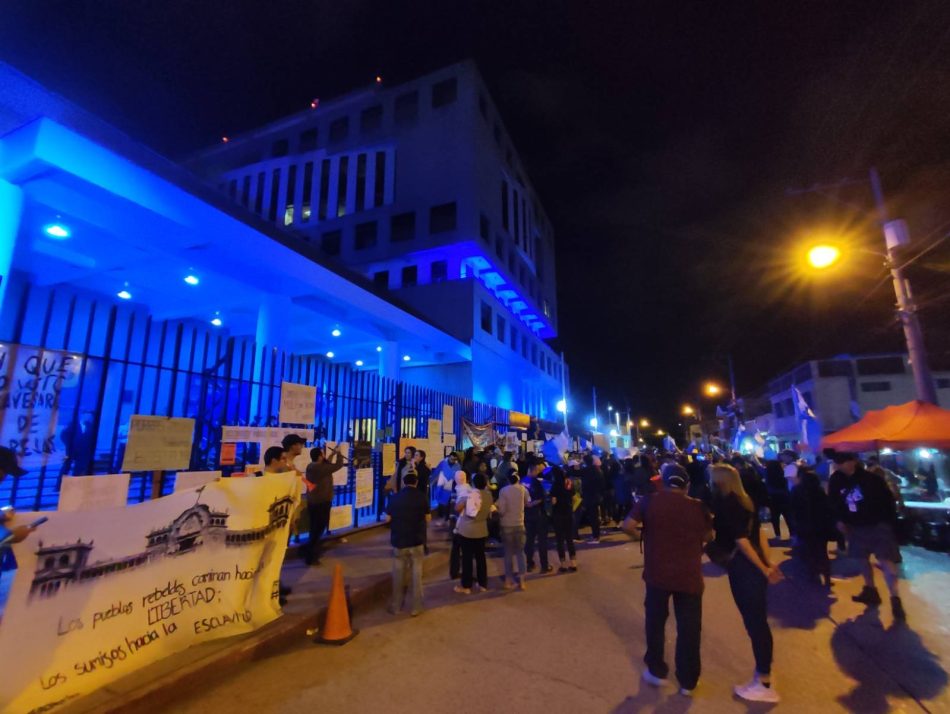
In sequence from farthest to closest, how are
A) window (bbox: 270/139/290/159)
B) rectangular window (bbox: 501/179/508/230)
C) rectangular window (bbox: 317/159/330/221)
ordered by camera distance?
window (bbox: 270/139/290/159) < rectangular window (bbox: 501/179/508/230) < rectangular window (bbox: 317/159/330/221)

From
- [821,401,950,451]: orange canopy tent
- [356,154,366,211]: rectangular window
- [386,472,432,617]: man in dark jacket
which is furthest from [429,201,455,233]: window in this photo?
[386,472,432,617]: man in dark jacket

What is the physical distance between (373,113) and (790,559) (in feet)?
135

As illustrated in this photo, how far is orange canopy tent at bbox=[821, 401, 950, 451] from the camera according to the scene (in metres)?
8.20

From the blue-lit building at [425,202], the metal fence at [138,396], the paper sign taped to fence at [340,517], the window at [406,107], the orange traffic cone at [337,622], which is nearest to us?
the orange traffic cone at [337,622]

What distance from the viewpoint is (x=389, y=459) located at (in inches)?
425

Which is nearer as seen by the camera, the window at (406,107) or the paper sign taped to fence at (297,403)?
the paper sign taped to fence at (297,403)

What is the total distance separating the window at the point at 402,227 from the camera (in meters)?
34.2

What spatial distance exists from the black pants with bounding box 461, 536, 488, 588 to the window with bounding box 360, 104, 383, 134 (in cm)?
3867

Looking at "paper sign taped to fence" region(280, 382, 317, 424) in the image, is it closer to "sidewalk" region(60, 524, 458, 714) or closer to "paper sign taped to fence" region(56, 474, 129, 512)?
"sidewalk" region(60, 524, 458, 714)

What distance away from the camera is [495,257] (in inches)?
1383

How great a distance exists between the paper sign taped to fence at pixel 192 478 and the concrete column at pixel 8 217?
5634mm

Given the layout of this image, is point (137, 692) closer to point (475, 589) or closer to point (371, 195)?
point (475, 589)

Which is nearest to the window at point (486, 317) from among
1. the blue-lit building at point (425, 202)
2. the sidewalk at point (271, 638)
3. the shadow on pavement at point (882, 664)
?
the blue-lit building at point (425, 202)

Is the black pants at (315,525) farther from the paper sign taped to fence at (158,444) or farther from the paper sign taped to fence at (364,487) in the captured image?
the paper sign taped to fence at (364,487)
